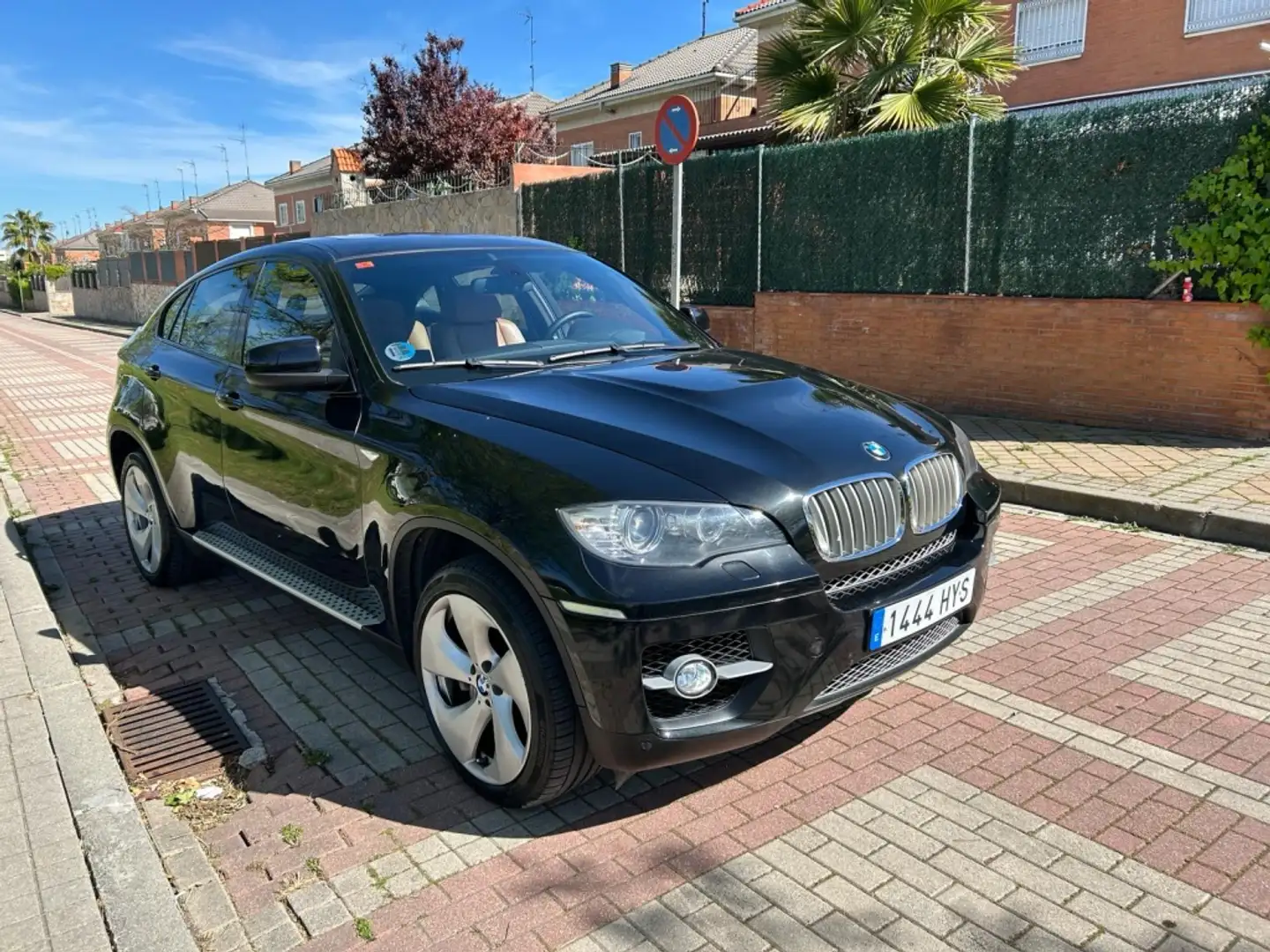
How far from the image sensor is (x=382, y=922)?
8.27 ft

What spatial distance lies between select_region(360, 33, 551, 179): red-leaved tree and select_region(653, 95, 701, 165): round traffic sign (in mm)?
18647

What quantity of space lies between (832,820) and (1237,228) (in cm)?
658

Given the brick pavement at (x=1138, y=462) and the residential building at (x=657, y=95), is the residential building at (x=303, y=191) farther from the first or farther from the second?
the brick pavement at (x=1138, y=462)

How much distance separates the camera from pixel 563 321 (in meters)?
3.95

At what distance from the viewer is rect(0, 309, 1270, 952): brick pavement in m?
2.47

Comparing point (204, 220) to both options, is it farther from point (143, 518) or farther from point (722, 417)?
point (722, 417)

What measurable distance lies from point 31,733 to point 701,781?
7.81 ft

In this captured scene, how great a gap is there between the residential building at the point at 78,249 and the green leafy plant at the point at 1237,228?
315 ft

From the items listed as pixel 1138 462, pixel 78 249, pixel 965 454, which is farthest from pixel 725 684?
pixel 78 249

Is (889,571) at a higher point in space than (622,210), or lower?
lower

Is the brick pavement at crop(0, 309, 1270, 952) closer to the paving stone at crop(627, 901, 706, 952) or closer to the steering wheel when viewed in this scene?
the paving stone at crop(627, 901, 706, 952)

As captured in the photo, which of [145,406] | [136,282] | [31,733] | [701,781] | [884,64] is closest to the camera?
[701,781]

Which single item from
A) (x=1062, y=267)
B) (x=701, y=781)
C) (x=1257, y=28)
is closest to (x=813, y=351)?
(x=1062, y=267)

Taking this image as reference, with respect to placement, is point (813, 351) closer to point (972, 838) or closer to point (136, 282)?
point (972, 838)
